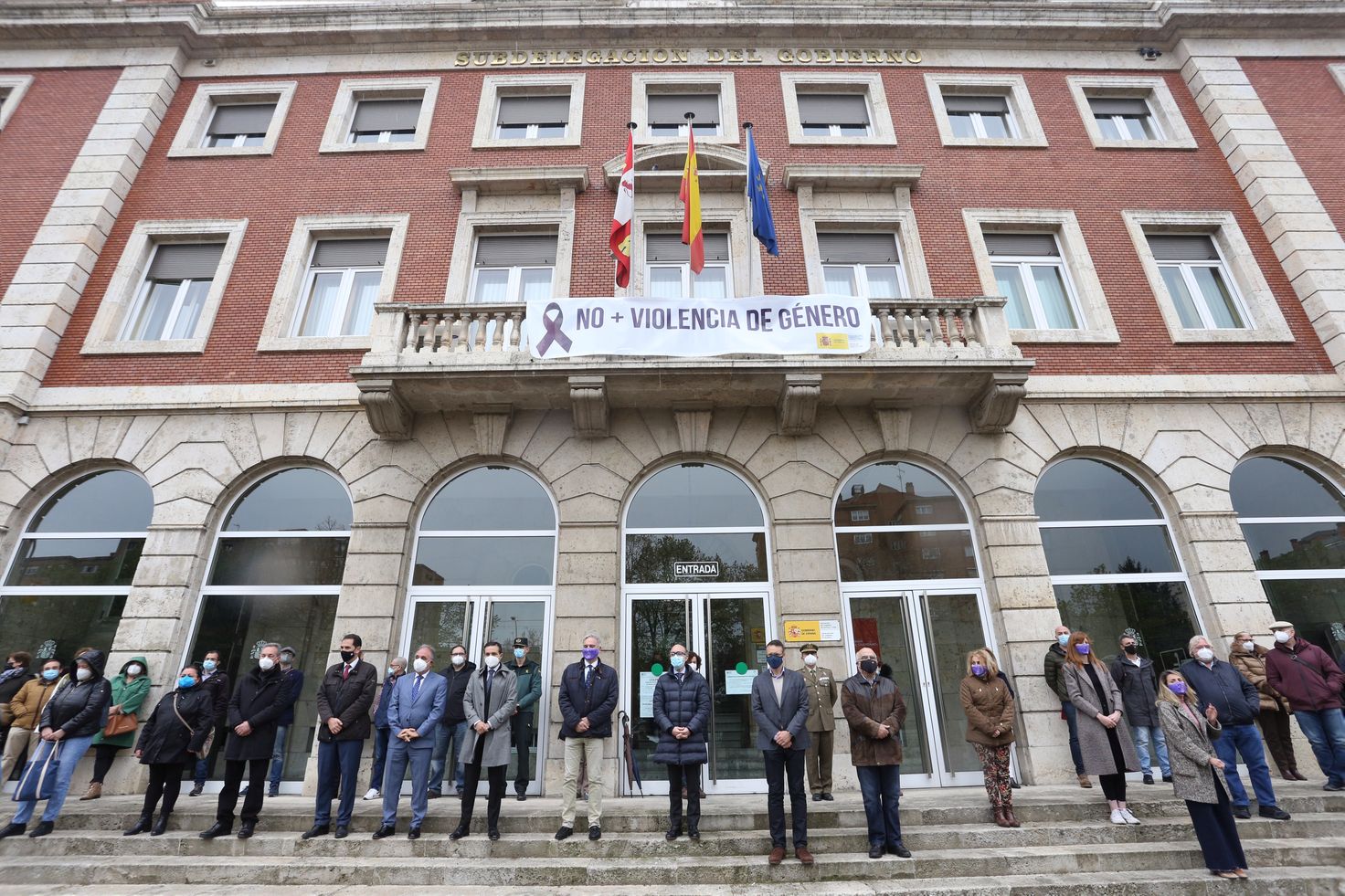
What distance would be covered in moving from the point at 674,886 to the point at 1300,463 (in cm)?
1136

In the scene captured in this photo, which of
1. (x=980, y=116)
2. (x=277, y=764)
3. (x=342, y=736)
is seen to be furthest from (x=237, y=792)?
(x=980, y=116)

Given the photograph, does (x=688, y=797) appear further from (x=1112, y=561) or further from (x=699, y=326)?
(x=1112, y=561)

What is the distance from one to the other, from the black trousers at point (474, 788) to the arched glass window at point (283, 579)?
3.52m

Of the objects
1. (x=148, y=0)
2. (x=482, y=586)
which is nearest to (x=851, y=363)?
(x=482, y=586)

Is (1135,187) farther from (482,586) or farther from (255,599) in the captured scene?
(255,599)

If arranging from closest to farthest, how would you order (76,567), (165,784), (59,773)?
(165,784), (59,773), (76,567)

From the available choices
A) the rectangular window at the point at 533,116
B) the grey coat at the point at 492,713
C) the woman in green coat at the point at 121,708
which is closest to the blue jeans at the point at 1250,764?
the grey coat at the point at 492,713

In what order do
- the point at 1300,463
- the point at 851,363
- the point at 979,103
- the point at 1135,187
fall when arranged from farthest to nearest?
the point at 979,103
the point at 1135,187
the point at 1300,463
the point at 851,363

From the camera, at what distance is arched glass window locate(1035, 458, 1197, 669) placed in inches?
358

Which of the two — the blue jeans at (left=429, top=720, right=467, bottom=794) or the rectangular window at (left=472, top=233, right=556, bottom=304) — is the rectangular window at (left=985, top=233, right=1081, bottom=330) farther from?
the blue jeans at (left=429, top=720, right=467, bottom=794)

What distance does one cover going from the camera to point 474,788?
6.41m

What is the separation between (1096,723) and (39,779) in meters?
11.2

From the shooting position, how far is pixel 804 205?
11.5 m

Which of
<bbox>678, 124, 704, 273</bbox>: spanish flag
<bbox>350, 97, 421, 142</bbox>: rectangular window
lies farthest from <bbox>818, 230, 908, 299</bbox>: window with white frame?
<bbox>350, 97, 421, 142</bbox>: rectangular window
